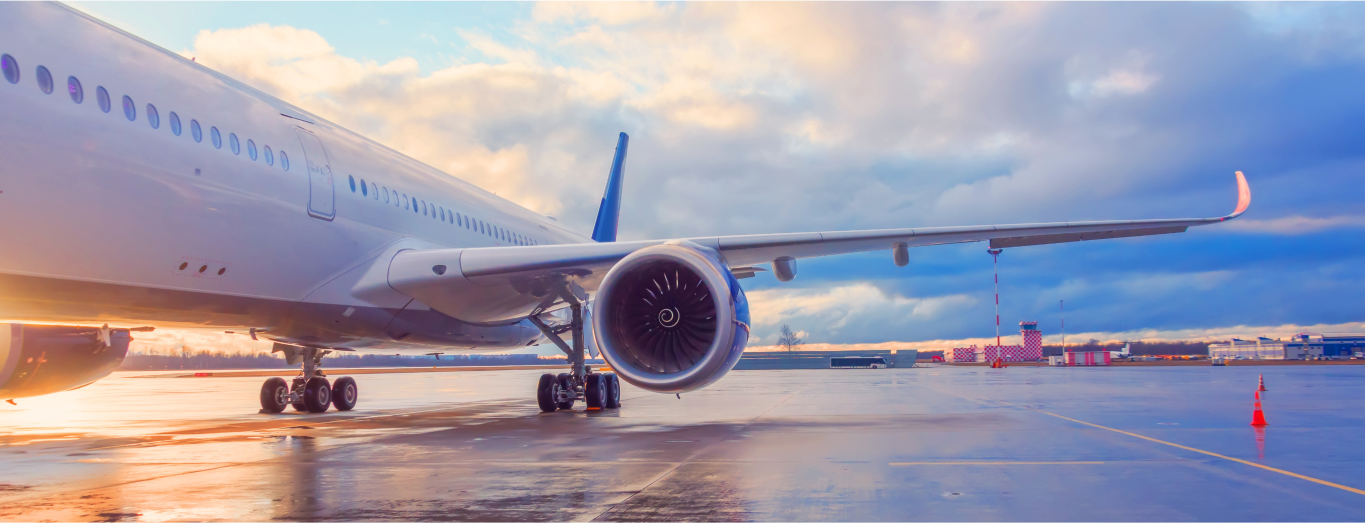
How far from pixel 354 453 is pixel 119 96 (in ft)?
12.4

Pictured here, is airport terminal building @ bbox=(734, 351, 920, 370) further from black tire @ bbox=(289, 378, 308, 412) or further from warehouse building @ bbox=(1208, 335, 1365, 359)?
black tire @ bbox=(289, 378, 308, 412)

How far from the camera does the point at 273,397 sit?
1586 cm

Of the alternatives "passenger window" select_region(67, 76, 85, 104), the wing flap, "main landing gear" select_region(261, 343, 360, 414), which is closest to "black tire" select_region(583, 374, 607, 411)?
"main landing gear" select_region(261, 343, 360, 414)

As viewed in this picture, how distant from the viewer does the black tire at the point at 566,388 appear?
1495cm

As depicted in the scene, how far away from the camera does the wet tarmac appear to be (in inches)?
207

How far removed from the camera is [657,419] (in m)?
13.1

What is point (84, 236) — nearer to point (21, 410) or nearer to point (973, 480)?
point (973, 480)

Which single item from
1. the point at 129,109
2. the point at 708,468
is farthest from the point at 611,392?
the point at 129,109

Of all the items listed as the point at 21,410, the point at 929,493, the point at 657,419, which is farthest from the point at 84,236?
the point at 21,410

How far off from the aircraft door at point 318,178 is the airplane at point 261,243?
1.0 inches

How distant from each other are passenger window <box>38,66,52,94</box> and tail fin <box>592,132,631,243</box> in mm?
13457

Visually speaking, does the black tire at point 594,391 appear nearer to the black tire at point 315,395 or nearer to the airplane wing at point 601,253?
the airplane wing at point 601,253

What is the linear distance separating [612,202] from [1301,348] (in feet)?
385

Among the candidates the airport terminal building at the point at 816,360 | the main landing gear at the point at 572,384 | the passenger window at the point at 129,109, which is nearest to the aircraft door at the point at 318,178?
the passenger window at the point at 129,109
